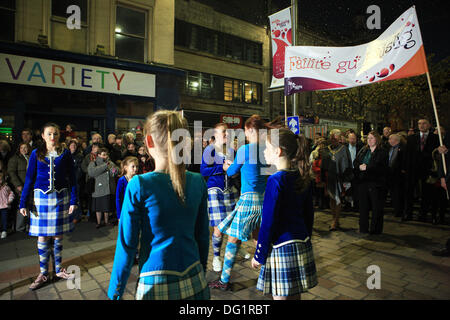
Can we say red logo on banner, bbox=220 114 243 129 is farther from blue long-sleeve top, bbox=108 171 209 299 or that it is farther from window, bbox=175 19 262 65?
blue long-sleeve top, bbox=108 171 209 299

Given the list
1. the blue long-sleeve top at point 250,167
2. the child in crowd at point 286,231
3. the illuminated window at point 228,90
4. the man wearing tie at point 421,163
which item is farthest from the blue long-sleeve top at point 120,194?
the illuminated window at point 228,90

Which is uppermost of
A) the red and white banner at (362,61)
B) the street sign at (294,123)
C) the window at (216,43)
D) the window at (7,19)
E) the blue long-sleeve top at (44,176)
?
the window at (216,43)

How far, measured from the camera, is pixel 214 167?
424cm

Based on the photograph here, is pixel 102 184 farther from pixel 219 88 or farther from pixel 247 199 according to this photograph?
pixel 219 88

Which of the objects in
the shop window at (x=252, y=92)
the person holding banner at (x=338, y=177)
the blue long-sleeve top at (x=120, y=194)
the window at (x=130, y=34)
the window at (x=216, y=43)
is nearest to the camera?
the blue long-sleeve top at (x=120, y=194)

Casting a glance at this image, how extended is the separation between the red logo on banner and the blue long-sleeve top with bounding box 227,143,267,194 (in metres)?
17.4

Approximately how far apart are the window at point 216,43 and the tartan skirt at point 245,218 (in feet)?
59.7

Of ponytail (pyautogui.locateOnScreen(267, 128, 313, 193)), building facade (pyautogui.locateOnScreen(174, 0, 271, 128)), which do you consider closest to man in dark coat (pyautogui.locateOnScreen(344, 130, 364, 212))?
ponytail (pyautogui.locateOnScreen(267, 128, 313, 193))

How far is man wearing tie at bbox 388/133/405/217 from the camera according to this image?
7.93 metres

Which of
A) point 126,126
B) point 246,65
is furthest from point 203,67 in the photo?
point 126,126

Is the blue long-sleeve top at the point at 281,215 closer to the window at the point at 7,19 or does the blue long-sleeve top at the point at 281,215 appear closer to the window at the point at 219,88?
the window at the point at 7,19

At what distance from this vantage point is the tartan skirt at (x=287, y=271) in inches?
93.7

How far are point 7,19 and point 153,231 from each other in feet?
40.0

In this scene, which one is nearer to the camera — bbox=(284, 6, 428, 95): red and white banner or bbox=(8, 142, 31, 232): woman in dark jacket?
bbox=(284, 6, 428, 95): red and white banner
